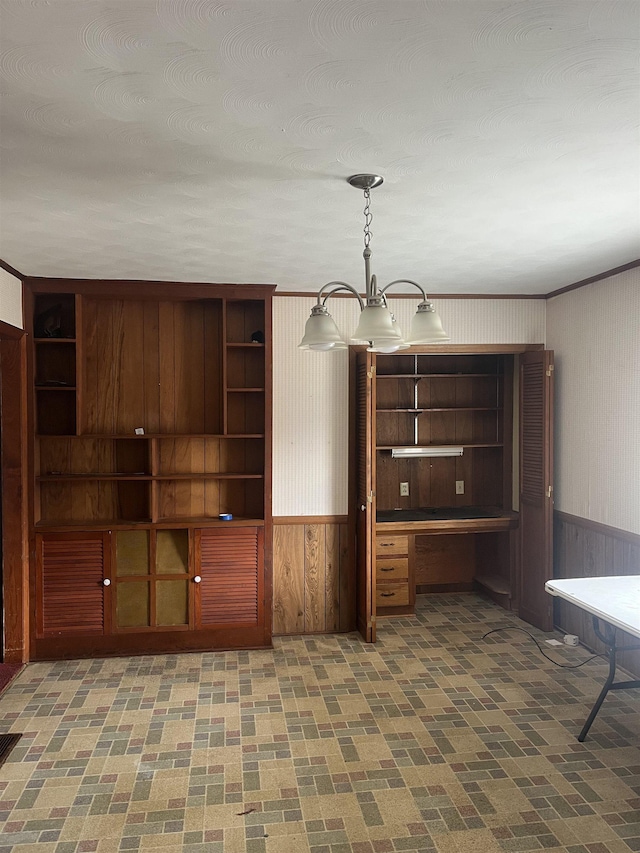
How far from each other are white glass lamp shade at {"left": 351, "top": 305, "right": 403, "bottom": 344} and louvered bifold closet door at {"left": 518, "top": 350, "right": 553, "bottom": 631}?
262 centimetres

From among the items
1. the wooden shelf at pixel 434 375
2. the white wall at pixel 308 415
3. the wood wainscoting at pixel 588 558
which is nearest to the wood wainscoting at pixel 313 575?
the white wall at pixel 308 415

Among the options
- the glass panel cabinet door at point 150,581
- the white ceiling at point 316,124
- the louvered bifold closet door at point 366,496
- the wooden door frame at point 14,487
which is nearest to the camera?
the white ceiling at point 316,124

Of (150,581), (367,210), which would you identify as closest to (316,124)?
(367,210)

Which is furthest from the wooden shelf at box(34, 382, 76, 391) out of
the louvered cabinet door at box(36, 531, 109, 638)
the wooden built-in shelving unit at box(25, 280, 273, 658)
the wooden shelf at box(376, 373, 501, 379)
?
the wooden shelf at box(376, 373, 501, 379)

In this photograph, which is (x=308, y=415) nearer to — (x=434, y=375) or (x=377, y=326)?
(x=434, y=375)

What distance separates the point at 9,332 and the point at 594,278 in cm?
386

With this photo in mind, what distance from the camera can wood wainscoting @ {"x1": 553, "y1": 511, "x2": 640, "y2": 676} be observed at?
402cm

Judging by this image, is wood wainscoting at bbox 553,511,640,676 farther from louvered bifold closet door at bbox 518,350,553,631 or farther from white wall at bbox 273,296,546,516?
white wall at bbox 273,296,546,516

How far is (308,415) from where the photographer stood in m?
4.79

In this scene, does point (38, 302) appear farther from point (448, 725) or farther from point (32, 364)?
point (448, 725)

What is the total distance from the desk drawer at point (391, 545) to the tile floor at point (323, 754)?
75 centimetres

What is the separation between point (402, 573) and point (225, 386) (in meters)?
2.07

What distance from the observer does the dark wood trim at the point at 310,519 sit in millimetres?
4754

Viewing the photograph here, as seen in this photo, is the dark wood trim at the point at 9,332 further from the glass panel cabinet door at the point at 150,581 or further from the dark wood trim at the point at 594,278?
the dark wood trim at the point at 594,278
